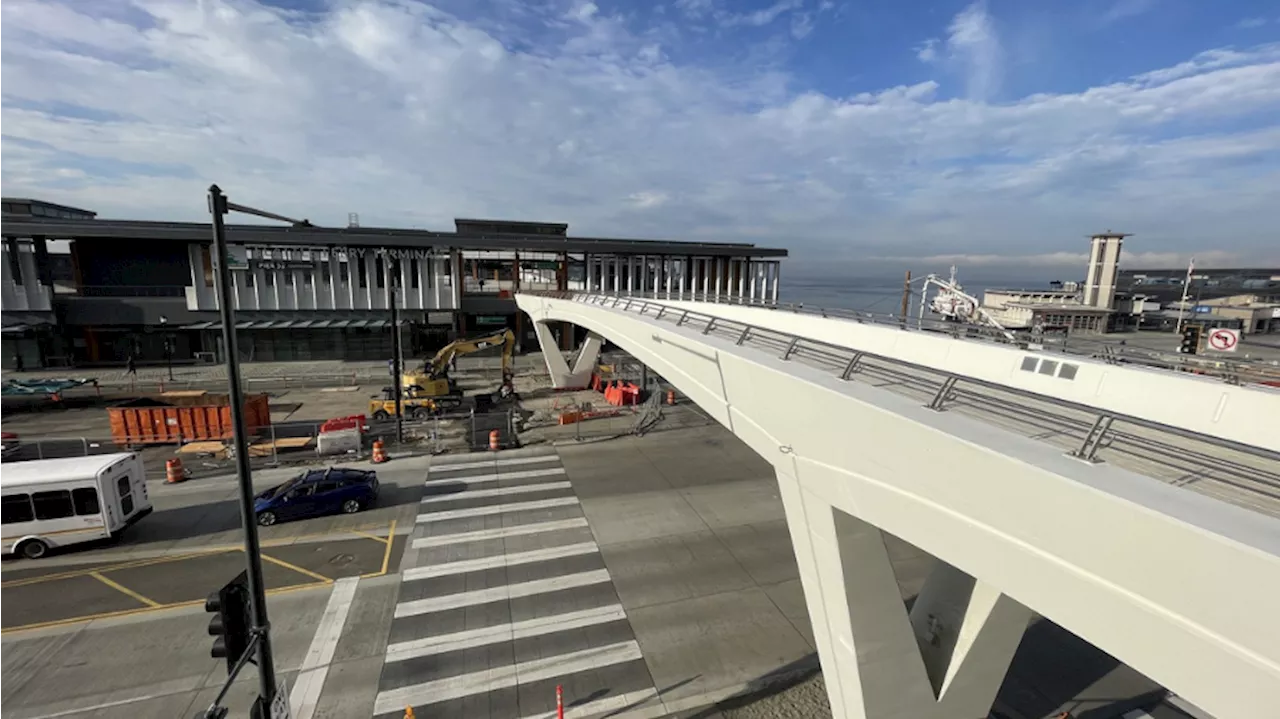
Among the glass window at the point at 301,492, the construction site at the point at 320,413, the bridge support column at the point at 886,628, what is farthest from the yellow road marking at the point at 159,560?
the bridge support column at the point at 886,628

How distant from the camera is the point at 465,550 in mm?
13594

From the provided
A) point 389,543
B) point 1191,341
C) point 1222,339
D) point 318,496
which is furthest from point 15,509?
point 1222,339

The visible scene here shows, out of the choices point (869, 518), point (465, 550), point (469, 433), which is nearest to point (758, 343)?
point (869, 518)

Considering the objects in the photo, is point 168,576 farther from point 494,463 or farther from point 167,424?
point 167,424

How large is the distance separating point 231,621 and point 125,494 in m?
13.6

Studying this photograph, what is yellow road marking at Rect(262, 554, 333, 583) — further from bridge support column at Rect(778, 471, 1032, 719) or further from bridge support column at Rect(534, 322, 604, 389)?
bridge support column at Rect(534, 322, 604, 389)

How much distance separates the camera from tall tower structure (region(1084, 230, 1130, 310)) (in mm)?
53531

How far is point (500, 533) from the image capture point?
571 inches

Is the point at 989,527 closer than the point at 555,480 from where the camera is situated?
Yes

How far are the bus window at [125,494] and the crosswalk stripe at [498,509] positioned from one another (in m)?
7.76

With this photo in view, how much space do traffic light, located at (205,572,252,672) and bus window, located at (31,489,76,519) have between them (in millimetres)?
12998

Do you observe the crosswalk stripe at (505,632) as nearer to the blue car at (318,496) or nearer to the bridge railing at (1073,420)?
the bridge railing at (1073,420)

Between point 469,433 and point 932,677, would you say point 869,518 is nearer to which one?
point 932,677

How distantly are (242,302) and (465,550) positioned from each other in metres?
37.3
